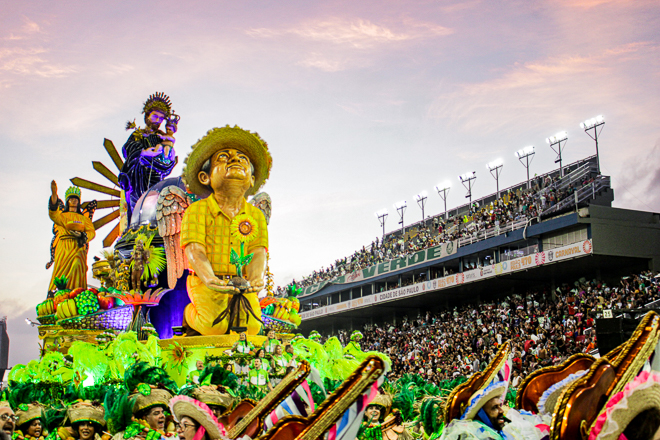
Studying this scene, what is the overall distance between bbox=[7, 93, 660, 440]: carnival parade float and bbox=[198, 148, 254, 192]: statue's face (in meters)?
0.05

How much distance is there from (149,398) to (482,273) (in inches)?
903

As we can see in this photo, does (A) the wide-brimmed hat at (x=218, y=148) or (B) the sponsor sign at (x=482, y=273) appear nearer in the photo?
(A) the wide-brimmed hat at (x=218, y=148)

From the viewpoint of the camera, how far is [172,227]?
1394 centimetres

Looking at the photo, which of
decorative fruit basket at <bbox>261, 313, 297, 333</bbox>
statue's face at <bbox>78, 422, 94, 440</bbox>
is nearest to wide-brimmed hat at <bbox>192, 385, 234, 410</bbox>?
statue's face at <bbox>78, 422, 94, 440</bbox>

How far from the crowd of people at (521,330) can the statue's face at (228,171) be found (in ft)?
25.6

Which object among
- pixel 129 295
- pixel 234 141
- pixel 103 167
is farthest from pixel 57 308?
pixel 103 167

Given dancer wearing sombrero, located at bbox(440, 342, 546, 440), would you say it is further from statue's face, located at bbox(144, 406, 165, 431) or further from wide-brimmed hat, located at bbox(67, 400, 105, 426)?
wide-brimmed hat, located at bbox(67, 400, 105, 426)

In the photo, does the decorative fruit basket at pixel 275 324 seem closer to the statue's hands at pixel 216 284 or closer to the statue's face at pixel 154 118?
the statue's hands at pixel 216 284

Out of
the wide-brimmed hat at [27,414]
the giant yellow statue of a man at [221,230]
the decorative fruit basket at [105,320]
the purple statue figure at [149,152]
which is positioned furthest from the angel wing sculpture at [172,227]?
the wide-brimmed hat at [27,414]

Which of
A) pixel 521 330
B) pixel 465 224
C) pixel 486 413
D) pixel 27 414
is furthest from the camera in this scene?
pixel 465 224

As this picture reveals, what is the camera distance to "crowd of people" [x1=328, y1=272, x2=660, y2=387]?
59.4 ft

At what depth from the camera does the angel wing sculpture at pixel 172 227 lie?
1395 cm

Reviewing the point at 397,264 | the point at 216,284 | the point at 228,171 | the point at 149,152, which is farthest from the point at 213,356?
the point at 397,264

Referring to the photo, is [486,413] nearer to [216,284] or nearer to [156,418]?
[156,418]
